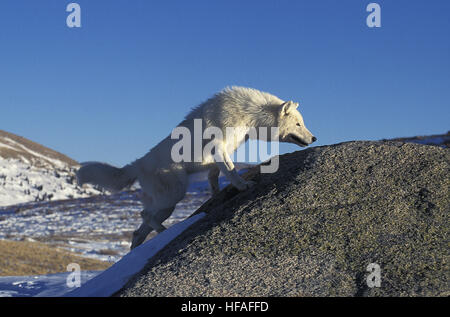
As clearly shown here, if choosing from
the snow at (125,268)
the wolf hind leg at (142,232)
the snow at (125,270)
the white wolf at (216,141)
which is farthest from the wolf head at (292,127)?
the wolf hind leg at (142,232)

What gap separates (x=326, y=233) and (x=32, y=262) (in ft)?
45.2

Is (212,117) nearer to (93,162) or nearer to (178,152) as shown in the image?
(178,152)

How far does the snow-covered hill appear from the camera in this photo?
51.7 m

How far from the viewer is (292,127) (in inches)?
268

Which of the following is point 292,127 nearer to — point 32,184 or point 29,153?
point 32,184

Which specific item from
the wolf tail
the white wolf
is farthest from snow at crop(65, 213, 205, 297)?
the wolf tail

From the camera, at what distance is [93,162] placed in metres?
7.50

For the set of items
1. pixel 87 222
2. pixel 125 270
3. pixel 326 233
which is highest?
pixel 87 222

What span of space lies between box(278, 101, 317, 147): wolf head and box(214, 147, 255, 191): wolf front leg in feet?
3.39

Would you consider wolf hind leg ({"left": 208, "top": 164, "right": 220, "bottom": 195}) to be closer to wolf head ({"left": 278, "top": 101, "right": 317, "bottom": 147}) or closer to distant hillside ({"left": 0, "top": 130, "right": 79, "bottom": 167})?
wolf head ({"left": 278, "top": 101, "right": 317, "bottom": 147})

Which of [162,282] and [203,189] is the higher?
[203,189]

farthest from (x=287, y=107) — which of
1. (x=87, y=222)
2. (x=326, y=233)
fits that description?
(x=87, y=222)

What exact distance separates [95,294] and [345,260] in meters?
2.49
